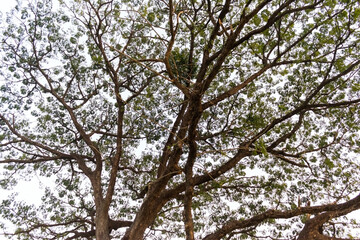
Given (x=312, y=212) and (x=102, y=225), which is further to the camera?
(x=102, y=225)

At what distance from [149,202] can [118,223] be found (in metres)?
1.49

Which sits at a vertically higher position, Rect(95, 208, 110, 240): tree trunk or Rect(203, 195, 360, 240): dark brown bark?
Rect(95, 208, 110, 240): tree trunk

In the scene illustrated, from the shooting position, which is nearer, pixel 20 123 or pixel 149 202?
pixel 149 202

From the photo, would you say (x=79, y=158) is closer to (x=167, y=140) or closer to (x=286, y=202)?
(x=167, y=140)

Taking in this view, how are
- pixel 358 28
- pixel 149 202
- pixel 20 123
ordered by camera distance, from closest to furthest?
1. pixel 358 28
2. pixel 149 202
3. pixel 20 123

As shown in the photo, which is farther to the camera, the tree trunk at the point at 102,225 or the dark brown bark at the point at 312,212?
the tree trunk at the point at 102,225

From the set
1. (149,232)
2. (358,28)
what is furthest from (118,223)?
(358,28)

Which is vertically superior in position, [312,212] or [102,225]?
[102,225]

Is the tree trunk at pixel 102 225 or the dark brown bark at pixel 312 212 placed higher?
the tree trunk at pixel 102 225

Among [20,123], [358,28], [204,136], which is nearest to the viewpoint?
[358,28]

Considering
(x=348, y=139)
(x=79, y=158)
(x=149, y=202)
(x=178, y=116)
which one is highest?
(x=178, y=116)

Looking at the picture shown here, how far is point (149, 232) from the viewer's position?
695 cm

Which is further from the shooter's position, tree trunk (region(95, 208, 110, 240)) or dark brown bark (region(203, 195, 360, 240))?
tree trunk (region(95, 208, 110, 240))

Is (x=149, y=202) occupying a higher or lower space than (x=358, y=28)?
lower
